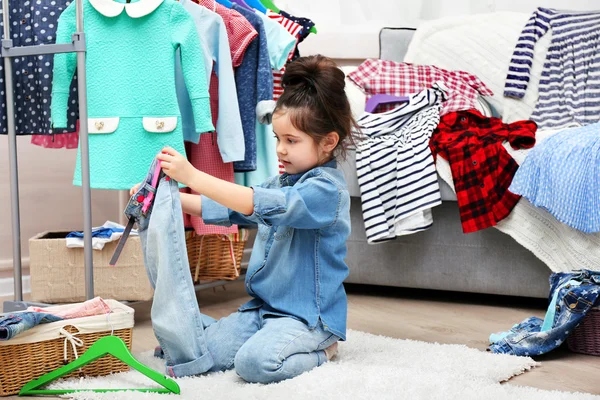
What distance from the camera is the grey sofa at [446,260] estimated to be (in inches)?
96.3

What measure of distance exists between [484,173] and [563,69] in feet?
2.54

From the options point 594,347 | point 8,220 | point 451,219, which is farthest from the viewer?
point 8,220

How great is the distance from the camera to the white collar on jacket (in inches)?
81.3

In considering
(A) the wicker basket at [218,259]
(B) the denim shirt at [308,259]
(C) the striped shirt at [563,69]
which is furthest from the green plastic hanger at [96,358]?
(C) the striped shirt at [563,69]

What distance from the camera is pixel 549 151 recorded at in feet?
7.30

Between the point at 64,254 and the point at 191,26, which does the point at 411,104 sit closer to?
the point at 191,26

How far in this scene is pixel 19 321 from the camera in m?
1.50

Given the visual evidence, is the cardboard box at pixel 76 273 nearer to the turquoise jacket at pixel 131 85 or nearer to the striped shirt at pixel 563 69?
the turquoise jacket at pixel 131 85

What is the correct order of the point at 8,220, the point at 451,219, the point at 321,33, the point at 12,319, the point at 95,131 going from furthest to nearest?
the point at 321,33 < the point at 8,220 < the point at 451,219 < the point at 95,131 < the point at 12,319

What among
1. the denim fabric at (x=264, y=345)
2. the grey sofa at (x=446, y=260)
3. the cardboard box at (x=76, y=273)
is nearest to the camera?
the denim fabric at (x=264, y=345)

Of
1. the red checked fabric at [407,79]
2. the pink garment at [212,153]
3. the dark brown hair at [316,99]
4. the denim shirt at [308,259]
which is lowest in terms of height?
the denim shirt at [308,259]

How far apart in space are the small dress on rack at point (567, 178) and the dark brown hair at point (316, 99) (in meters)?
0.80

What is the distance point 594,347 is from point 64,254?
1456 millimetres

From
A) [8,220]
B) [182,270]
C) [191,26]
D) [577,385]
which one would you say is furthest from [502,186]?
[8,220]
